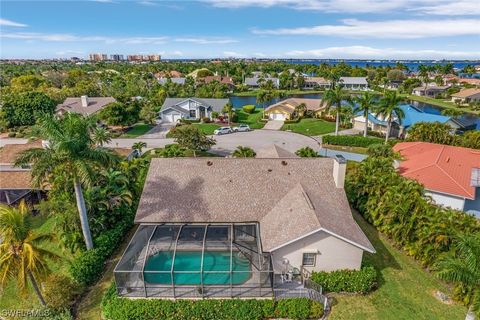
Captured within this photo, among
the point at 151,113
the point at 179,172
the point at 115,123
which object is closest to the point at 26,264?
the point at 179,172

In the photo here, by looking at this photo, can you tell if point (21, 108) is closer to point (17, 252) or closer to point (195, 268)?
point (17, 252)

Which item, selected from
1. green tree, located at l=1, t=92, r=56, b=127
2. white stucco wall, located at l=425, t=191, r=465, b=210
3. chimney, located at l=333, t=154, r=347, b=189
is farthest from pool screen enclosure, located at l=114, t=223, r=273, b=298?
green tree, located at l=1, t=92, r=56, b=127

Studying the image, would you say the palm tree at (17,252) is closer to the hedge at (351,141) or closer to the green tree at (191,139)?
the green tree at (191,139)

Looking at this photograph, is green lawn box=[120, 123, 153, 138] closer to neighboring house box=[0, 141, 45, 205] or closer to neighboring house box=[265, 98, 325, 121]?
neighboring house box=[0, 141, 45, 205]

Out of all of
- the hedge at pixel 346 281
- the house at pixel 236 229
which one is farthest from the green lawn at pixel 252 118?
the hedge at pixel 346 281

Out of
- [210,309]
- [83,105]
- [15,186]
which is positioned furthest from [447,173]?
[83,105]
